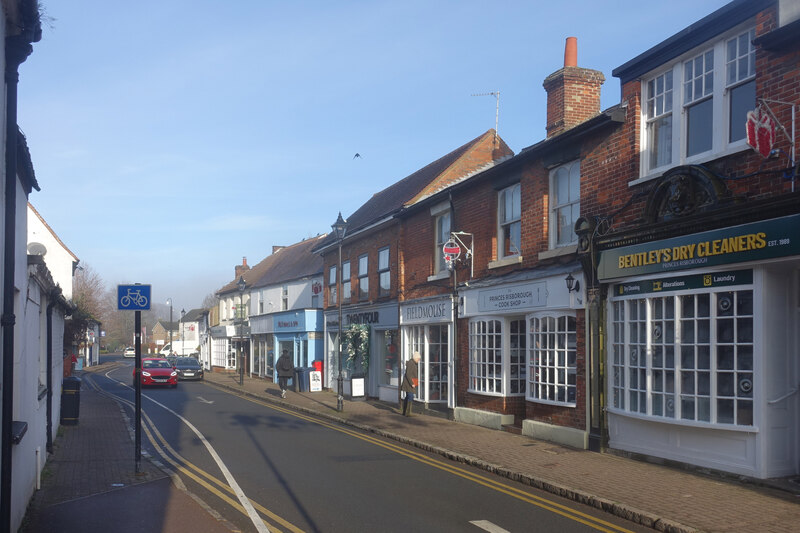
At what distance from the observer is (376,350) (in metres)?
25.8

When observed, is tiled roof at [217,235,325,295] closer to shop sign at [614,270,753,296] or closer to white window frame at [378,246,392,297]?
white window frame at [378,246,392,297]

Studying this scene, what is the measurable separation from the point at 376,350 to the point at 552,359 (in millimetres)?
11648

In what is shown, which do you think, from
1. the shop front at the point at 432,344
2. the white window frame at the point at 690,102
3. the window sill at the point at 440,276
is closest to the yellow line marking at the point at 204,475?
the shop front at the point at 432,344

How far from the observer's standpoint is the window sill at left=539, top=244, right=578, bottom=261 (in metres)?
14.2

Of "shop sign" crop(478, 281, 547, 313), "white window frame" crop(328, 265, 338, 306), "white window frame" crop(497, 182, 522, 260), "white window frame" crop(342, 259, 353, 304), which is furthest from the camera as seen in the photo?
"white window frame" crop(328, 265, 338, 306)

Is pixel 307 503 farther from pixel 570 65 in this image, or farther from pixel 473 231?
pixel 570 65

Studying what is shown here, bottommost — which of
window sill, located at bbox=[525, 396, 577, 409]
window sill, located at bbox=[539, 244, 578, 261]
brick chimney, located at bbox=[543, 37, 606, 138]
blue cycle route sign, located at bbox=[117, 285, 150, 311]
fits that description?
window sill, located at bbox=[525, 396, 577, 409]

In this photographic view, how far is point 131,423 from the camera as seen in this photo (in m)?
19.5

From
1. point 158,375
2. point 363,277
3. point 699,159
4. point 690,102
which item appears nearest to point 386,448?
point 699,159

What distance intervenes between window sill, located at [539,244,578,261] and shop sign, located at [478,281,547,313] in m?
0.58

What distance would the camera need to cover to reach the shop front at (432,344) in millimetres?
19538

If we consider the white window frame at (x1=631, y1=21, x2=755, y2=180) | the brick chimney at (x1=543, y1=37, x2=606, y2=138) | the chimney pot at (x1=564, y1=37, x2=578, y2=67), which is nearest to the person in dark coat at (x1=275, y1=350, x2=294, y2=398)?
the brick chimney at (x1=543, y1=37, x2=606, y2=138)

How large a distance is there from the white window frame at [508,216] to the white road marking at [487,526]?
901cm

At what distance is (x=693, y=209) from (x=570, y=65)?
24.6 feet
